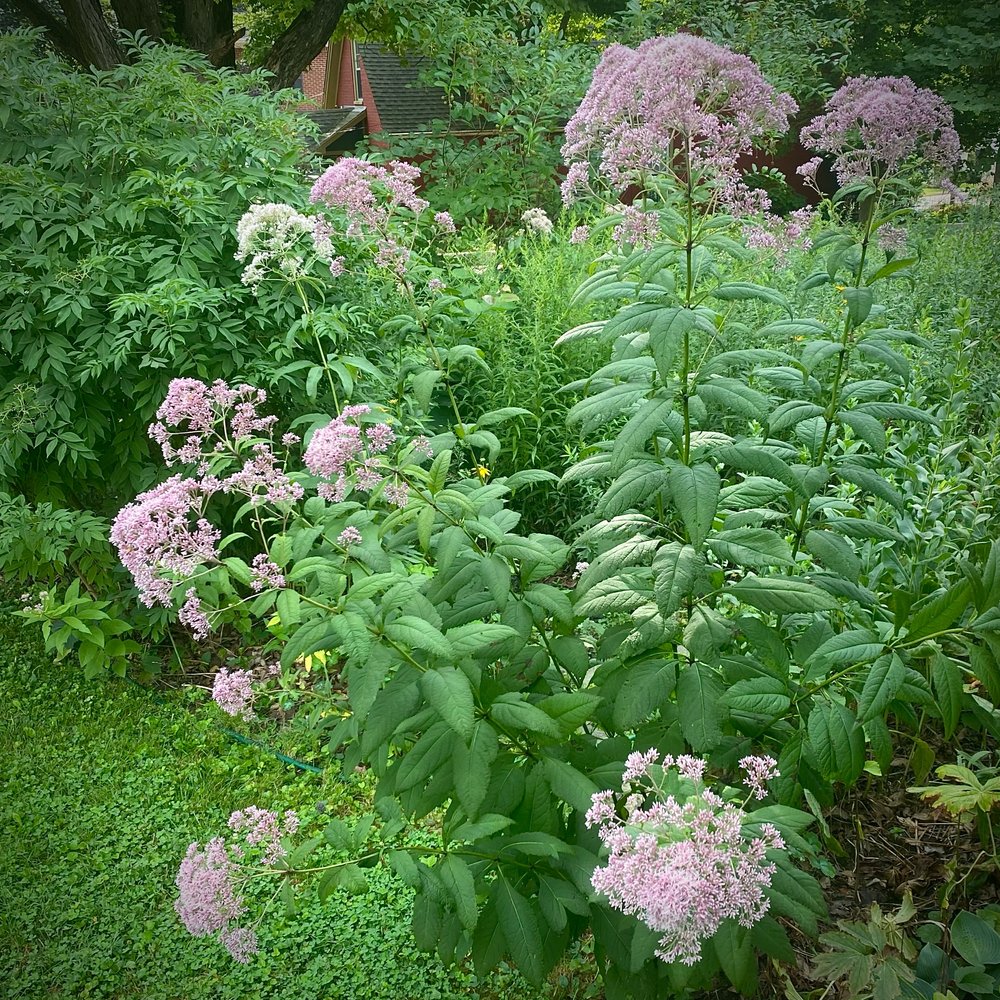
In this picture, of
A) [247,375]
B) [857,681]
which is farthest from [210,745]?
[857,681]

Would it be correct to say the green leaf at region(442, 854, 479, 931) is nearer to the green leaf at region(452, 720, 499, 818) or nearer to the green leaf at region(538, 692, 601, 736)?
the green leaf at region(452, 720, 499, 818)

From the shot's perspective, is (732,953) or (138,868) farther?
(138,868)

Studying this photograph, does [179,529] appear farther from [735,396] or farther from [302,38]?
[302,38]

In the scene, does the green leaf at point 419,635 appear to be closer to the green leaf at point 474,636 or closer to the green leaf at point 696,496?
the green leaf at point 474,636

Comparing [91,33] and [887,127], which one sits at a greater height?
[91,33]

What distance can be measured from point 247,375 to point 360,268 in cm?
82

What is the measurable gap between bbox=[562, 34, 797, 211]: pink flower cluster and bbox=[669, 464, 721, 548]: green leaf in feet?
2.04

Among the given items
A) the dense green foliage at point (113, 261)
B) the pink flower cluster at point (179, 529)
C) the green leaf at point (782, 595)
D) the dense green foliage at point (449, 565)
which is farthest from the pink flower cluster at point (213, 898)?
the dense green foliage at point (113, 261)

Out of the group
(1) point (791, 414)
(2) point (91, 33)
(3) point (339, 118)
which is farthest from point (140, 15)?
(3) point (339, 118)

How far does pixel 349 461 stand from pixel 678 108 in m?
1.00

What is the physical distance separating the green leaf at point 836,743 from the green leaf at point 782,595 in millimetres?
206

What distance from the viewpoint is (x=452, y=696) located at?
4.98 ft

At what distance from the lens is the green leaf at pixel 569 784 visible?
1579 mm

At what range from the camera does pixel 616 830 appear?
4.09 feet
